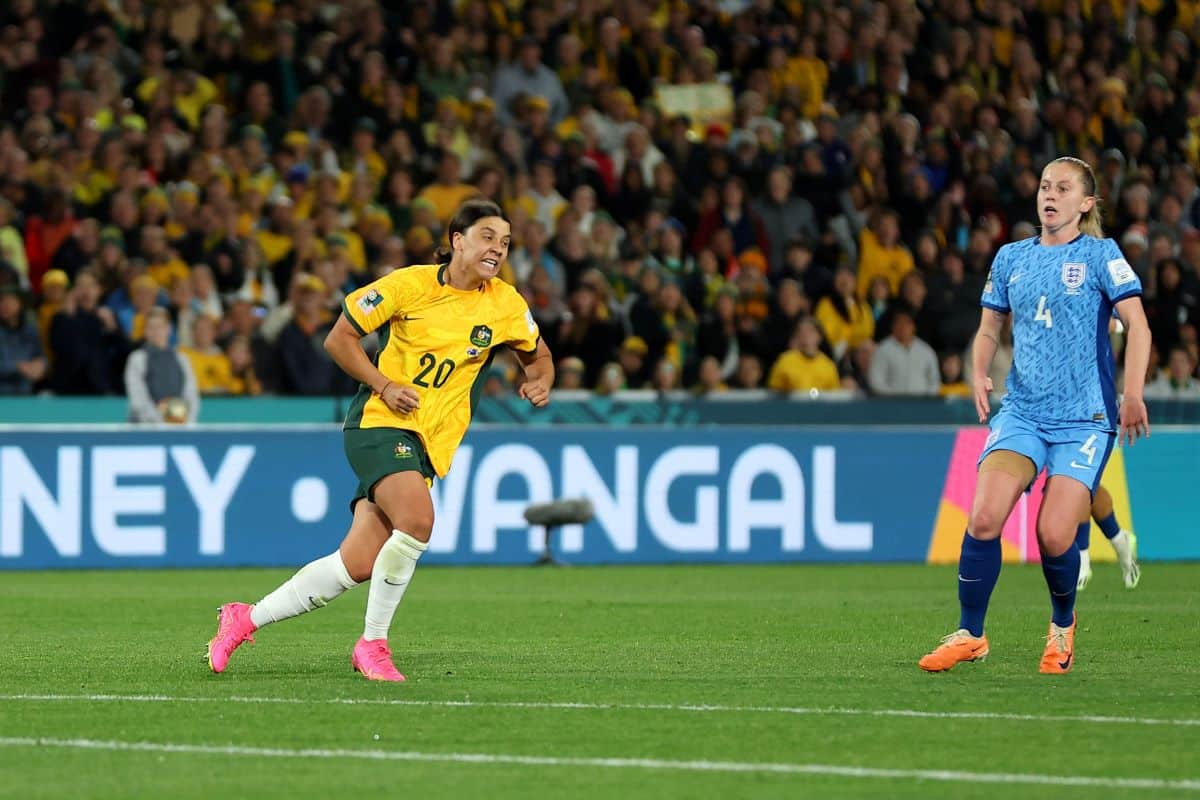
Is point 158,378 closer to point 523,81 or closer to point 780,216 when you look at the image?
point 523,81

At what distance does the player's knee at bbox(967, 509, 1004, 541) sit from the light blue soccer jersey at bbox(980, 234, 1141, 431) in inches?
19.1

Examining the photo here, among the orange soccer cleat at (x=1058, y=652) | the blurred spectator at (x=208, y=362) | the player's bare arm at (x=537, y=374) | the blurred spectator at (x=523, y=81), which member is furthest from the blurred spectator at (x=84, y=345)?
the orange soccer cleat at (x=1058, y=652)

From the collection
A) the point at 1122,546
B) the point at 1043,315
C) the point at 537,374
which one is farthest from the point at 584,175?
the point at 1043,315

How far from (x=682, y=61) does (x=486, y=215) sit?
48.3 feet

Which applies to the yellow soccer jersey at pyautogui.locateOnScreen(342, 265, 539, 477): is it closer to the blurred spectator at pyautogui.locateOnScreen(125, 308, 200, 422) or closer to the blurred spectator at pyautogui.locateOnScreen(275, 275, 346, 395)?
the blurred spectator at pyautogui.locateOnScreen(125, 308, 200, 422)

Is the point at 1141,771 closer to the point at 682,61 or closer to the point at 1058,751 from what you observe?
the point at 1058,751

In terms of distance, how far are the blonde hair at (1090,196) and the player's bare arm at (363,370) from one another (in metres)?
2.94

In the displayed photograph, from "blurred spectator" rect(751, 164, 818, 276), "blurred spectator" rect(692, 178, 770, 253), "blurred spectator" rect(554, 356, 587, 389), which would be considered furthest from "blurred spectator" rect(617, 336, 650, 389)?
"blurred spectator" rect(751, 164, 818, 276)

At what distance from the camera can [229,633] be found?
9.08 m

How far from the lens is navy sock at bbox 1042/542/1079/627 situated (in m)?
9.16

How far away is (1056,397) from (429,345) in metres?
2.66

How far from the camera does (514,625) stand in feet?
38.8

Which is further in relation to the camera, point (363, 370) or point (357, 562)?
point (357, 562)

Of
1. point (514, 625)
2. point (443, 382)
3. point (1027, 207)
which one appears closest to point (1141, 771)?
point (443, 382)
